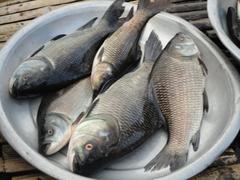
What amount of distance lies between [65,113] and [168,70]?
335 mm

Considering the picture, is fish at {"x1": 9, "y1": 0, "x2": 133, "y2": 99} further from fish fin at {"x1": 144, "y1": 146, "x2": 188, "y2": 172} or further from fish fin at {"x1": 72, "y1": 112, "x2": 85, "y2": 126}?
fish fin at {"x1": 144, "y1": 146, "x2": 188, "y2": 172}

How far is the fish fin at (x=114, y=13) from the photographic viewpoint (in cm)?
177

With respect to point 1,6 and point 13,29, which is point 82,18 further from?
point 1,6

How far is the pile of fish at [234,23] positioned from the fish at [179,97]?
141 mm

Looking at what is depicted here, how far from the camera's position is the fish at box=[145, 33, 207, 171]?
1438 mm

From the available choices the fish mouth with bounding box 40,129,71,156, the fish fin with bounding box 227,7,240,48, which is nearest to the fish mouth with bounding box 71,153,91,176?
the fish mouth with bounding box 40,129,71,156

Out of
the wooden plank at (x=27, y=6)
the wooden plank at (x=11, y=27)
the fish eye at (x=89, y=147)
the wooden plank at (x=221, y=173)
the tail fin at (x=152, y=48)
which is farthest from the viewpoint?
the wooden plank at (x=27, y=6)

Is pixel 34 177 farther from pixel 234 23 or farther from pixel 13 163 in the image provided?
pixel 234 23

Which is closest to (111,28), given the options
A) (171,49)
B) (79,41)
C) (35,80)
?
(79,41)

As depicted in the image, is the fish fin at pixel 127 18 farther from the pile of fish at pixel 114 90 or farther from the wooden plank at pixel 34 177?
the wooden plank at pixel 34 177

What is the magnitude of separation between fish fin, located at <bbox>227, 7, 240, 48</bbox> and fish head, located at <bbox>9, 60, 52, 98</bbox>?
60 cm

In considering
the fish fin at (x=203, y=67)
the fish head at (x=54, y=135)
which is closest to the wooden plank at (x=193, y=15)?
the fish fin at (x=203, y=67)

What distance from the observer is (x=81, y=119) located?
4.76 feet

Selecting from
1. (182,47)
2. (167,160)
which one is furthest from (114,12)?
(167,160)
